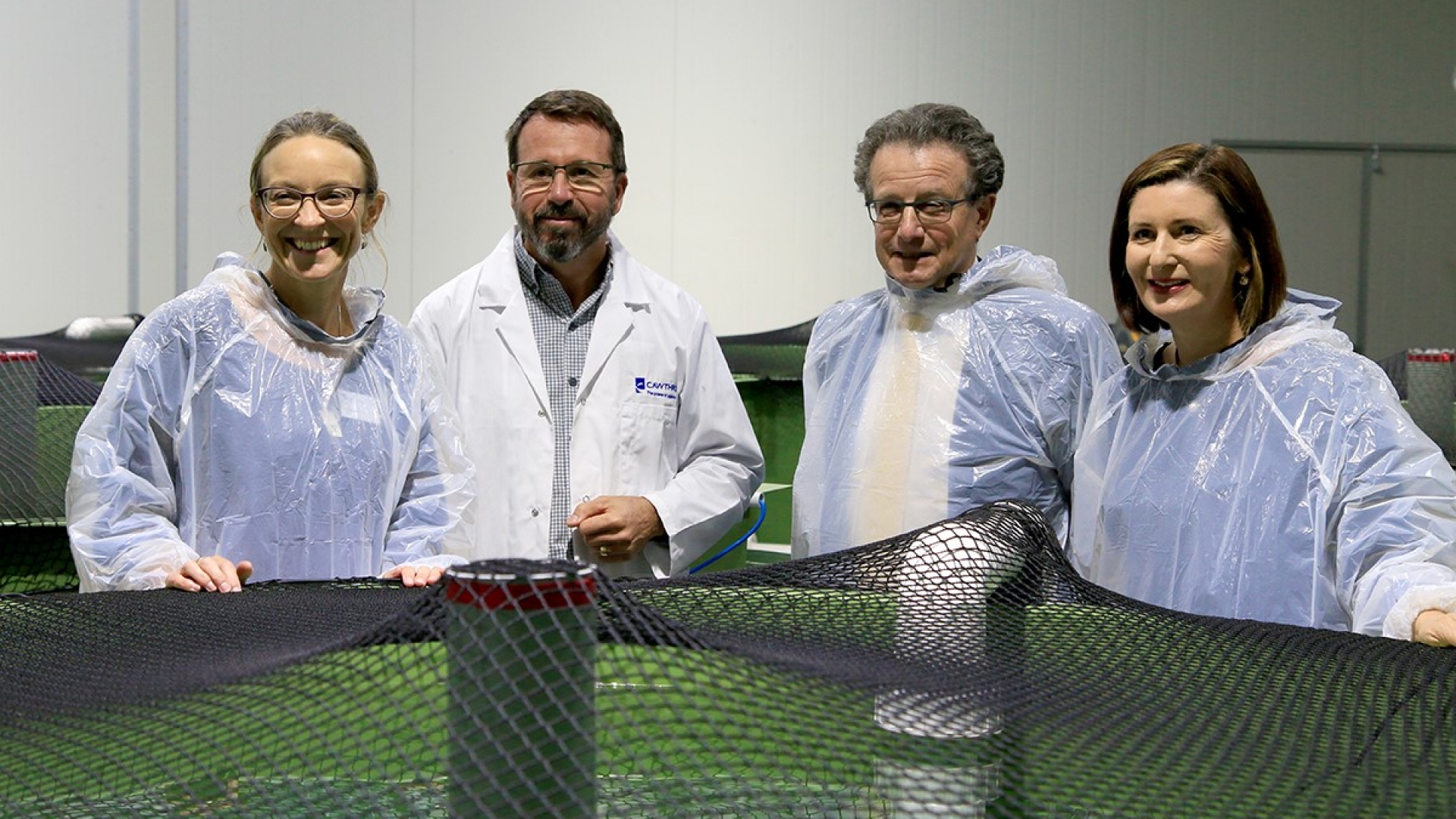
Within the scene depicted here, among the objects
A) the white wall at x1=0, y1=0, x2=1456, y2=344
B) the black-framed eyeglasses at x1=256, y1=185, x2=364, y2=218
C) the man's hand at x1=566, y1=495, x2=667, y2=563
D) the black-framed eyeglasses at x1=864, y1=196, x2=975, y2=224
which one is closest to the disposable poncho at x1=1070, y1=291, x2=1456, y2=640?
the black-framed eyeglasses at x1=864, y1=196, x2=975, y2=224

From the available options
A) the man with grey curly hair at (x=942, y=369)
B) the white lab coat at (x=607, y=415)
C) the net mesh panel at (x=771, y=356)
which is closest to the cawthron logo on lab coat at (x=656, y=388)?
the white lab coat at (x=607, y=415)

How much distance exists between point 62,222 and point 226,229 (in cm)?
63

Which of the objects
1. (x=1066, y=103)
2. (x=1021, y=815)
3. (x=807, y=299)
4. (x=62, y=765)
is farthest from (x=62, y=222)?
(x=1021, y=815)

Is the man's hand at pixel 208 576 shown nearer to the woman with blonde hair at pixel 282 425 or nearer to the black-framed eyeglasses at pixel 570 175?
the woman with blonde hair at pixel 282 425

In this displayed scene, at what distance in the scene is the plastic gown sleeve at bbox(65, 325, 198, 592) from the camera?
1.66 metres

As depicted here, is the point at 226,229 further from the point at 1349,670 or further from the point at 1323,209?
the point at 1349,670

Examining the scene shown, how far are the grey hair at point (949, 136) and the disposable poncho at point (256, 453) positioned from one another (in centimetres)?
82

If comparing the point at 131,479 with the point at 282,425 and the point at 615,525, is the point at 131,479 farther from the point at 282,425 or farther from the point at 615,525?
the point at 615,525

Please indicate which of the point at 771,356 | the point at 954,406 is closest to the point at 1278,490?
the point at 954,406

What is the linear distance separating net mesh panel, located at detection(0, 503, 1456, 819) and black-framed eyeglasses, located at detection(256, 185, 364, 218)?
2.75ft

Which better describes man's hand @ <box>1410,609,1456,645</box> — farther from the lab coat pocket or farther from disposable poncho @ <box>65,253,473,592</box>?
the lab coat pocket

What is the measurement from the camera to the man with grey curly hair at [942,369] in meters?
1.99

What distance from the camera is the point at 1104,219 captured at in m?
5.96

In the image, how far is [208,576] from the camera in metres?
1.53
